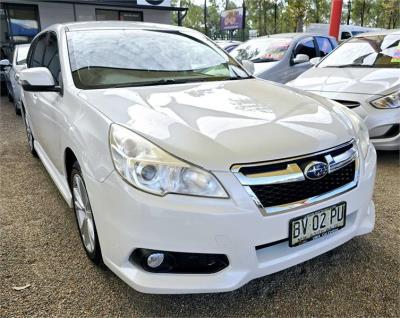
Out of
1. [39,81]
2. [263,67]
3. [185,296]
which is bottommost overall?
[185,296]

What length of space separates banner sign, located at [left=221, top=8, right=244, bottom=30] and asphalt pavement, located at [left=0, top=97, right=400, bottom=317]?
30047mm

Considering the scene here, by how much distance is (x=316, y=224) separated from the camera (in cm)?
183

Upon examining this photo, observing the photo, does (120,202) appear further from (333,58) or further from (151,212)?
(333,58)

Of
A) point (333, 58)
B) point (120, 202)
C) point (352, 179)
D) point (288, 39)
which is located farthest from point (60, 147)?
point (288, 39)

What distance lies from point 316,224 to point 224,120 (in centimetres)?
69

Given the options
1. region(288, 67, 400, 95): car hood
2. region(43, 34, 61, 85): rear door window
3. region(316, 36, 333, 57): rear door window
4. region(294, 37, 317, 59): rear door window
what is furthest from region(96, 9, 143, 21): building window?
region(43, 34, 61, 85): rear door window

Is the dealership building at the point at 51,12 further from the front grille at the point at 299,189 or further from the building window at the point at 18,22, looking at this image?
the front grille at the point at 299,189

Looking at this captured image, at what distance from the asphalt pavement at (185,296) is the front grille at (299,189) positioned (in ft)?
2.00

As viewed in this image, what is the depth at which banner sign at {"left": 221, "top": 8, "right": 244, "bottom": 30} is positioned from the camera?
3083 cm

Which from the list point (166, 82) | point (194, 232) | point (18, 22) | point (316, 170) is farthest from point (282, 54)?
point (18, 22)

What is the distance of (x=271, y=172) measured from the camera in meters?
1.71

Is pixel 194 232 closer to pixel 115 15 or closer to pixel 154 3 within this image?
pixel 154 3

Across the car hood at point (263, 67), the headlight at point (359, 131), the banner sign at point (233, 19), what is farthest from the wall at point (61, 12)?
the banner sign at point (233, 19)

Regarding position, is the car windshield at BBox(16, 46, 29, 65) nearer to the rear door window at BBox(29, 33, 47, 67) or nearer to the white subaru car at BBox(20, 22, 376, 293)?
the rear door window at BBox(29, 33, 47, 67)
